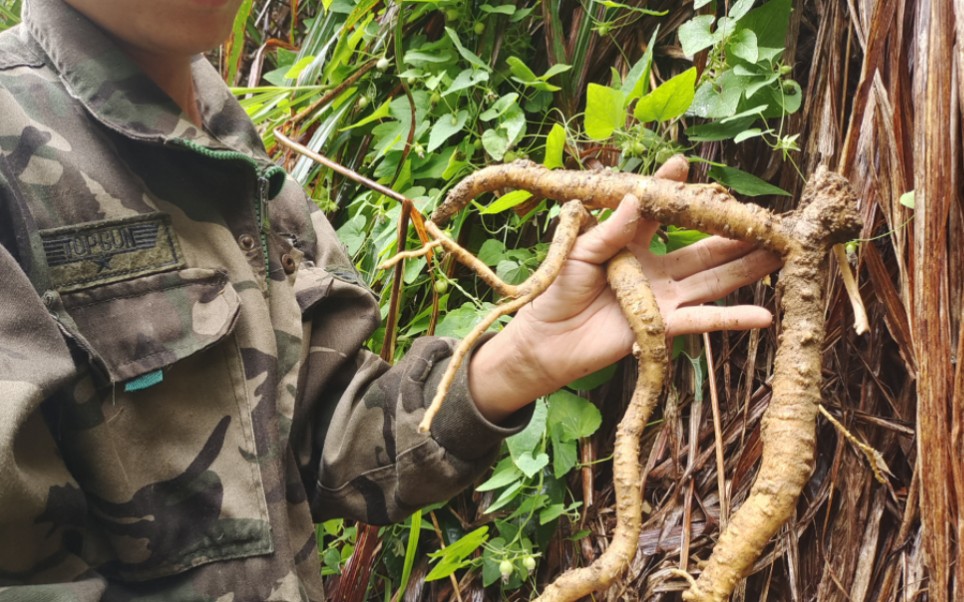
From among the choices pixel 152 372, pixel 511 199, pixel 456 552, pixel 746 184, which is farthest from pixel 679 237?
pixel 152 372

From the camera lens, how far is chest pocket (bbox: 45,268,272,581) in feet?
2.31

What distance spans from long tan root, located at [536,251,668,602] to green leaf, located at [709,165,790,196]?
0.29m

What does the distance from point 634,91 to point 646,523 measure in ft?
1.84

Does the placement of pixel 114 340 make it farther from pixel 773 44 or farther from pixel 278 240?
pixel 773 44

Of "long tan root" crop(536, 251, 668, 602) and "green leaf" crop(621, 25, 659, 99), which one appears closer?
"long tan root" crop(536, 251, 668, 602)

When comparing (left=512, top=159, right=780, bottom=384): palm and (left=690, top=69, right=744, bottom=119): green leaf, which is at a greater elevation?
(left=690, top=69, right=744, bottom=119): green leaf

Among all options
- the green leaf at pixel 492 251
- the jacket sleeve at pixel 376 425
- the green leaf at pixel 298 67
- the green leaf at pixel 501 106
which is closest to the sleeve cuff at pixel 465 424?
the jacket sleeve at pixel 376 425

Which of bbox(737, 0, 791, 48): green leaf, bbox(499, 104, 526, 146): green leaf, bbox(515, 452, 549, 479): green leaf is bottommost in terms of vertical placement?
bbox(515, 452, 549, 479): green leaf

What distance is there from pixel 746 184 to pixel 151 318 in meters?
0.70

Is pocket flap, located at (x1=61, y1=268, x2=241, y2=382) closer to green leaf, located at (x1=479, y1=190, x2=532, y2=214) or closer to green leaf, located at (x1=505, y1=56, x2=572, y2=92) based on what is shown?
green leaf, located at (x1=479, y1=190, x2=532, y2=214)

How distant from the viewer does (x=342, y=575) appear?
4.10 feet

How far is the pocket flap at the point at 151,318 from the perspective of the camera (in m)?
0.71

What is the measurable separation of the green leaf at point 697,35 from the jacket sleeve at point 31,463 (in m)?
0.76

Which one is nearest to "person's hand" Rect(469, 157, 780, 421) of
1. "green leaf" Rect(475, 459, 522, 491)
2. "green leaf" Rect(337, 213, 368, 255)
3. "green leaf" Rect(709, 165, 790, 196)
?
"green leaf" Rect(709, 165, 790, 196)
